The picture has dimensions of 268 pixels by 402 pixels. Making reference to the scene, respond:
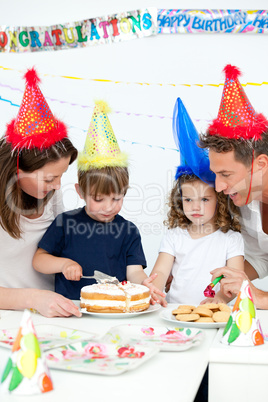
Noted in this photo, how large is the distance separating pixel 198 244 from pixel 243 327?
1.03 metres

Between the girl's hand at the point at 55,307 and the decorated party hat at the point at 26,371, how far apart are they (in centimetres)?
47

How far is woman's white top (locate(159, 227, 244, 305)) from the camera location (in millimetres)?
1888

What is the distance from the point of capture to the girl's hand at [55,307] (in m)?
1.20

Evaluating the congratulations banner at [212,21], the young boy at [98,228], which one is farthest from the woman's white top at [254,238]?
the congratulations banner at [212,21]

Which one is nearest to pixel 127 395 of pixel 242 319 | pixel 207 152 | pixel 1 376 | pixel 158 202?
pixel 1 376

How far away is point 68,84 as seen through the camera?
3.11 meters

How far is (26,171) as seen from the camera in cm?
151

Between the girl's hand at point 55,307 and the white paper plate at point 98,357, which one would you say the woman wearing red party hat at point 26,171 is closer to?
the girl's hand at point 55,307

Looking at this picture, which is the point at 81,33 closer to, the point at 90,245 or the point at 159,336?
the point at 90,245

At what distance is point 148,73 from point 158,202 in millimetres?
815

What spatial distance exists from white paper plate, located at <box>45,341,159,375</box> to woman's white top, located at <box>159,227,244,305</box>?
1.01 meters

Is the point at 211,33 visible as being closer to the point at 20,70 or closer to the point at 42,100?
the point at 20,70

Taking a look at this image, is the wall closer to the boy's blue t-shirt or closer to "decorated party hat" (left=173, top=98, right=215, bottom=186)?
"decorated party hat" (left=173, top=98, right=215, bottom=186)

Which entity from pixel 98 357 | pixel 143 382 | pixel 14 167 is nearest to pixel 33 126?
pixel 14 167
